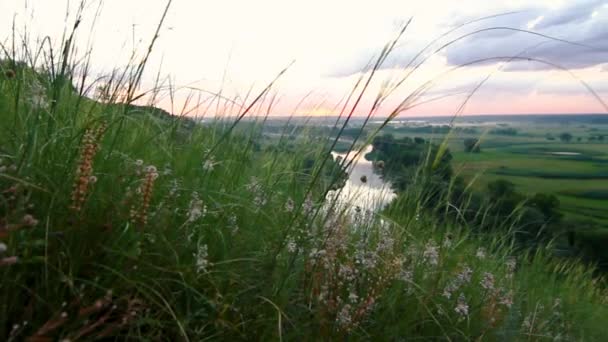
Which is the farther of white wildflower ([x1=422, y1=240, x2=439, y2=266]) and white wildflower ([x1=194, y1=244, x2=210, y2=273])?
white wildflower ([x1=422, y1=240, x2=439, y2=266])

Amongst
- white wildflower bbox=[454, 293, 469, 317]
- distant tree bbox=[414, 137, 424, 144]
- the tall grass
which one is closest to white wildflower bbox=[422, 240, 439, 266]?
the tall grass

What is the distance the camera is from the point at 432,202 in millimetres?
5684

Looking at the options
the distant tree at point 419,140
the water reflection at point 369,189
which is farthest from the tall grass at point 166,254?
the distant tree at point 419,140

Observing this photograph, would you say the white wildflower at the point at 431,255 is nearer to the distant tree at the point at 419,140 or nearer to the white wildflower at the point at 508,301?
the white wildflower at the point at 508,301

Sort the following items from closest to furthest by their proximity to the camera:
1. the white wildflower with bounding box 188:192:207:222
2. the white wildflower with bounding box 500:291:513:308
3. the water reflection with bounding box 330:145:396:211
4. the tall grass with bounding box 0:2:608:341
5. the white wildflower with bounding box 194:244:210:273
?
the tall grass with bounding box 0:2:608:341 → the white wildflower with bounding box 194:244:210:273 → the white wildflower with bounding box 188:192:207:222 → the white wildflower with bounding box 500:291:513:308 → the water reflection with bounding box 330:145:396:211

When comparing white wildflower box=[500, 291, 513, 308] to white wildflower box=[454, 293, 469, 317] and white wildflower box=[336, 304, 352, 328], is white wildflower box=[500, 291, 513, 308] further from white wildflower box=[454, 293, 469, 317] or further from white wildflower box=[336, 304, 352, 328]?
white wildflower box=[336, 304, 352, 328]

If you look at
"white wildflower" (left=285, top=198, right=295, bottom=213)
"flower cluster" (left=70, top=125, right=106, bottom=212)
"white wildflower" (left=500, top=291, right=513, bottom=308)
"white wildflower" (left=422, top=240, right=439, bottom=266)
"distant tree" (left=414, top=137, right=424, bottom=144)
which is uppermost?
"flower cluster" (left=70, top=125, right=106, bottom=212)

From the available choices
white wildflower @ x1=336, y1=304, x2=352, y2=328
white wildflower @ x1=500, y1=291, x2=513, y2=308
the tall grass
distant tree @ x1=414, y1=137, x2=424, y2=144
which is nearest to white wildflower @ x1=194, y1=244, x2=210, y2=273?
the tall grass

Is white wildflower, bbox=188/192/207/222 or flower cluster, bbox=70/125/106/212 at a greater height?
flower cluster, bbox=70/125/106/212

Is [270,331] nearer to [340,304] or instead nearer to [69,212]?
[340,304]

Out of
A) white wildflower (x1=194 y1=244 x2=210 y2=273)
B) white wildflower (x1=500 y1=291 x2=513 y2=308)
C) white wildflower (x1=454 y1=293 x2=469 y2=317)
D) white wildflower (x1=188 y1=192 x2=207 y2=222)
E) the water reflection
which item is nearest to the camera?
white wildflower (x1=194 y1=244 x2=210 y2=273)

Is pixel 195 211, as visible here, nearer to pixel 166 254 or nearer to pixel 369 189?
pixel 166 254

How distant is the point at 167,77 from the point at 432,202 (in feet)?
10.1

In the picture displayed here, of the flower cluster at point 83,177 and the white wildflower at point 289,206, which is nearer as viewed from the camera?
the flower cluster at point 83,177
